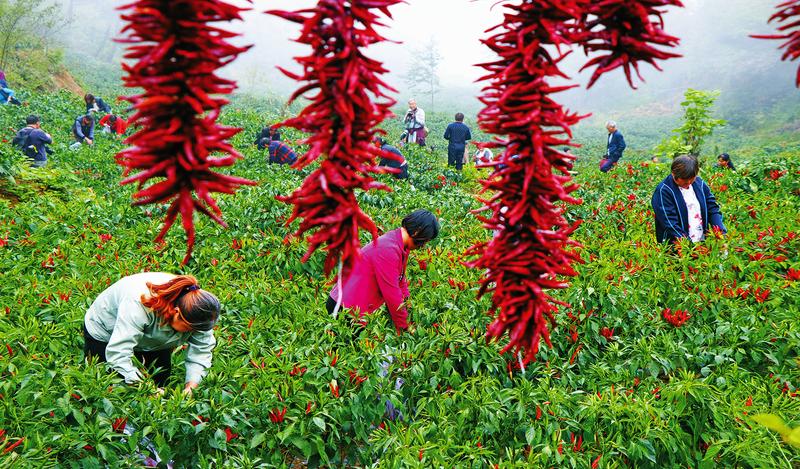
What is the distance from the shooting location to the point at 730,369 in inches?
160

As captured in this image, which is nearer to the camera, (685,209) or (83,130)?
(685,209)

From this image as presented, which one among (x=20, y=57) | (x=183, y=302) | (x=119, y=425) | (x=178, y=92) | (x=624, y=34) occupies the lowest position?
(x=119, y=425)

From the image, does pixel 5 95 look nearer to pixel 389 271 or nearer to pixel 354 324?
pixel 389 271

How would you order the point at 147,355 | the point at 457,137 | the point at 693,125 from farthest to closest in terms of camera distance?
the point at 457,137 → the point at 693,125 → the point at 147,355

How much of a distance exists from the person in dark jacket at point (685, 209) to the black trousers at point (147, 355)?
528 cm

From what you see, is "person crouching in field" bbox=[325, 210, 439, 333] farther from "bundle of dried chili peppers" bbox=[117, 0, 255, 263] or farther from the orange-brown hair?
"bundle of dried chili peppers" bbox=[117, 0, 255, 263]

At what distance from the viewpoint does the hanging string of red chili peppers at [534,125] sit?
63.4 inches

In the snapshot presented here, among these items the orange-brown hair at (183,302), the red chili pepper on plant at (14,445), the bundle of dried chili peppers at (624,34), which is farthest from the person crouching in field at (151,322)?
the bundle of dried chili peppers at (624,34)

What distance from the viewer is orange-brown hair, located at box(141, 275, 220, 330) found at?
12.8 ft

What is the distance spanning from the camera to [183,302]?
391cm

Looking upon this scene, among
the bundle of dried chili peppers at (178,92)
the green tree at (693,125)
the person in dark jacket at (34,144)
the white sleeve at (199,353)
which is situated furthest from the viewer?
the green tree at (693,125)

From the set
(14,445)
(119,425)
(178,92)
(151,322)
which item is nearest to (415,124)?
(151,322)

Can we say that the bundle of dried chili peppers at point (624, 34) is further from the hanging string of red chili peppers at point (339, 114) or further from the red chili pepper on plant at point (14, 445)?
the red chili pepper on plant at point (14, 445)

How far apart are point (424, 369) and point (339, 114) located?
9.92ft
